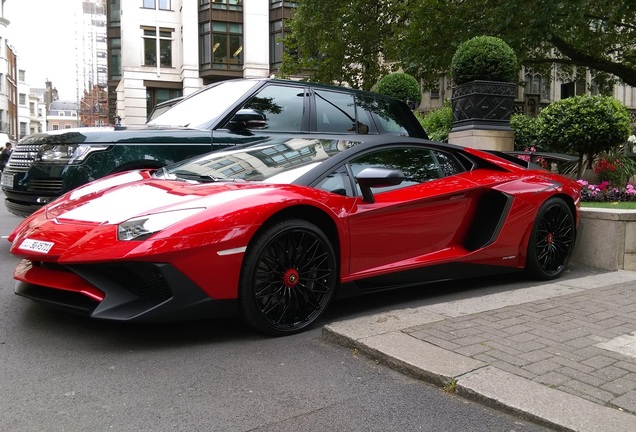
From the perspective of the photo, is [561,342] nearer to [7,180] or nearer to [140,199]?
[140,199]

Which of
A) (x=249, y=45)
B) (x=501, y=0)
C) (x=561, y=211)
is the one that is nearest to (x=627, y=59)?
(x=501, y=0)

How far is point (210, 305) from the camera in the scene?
126 inches

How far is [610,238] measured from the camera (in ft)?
18.3

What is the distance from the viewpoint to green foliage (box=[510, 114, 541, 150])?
350 inches

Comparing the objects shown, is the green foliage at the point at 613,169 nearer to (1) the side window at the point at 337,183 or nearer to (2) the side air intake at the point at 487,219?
(2) the side air intake at the point at 487,219

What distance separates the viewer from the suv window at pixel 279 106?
19.4 feet

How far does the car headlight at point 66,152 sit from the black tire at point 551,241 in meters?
3.88

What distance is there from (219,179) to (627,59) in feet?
64.1

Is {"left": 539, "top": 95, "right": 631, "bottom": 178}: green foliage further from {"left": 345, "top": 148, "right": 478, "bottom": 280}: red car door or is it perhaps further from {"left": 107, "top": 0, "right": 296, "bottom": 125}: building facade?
{"left": 107, "top": 0, "right": 296, "bottom": 125}: building facade

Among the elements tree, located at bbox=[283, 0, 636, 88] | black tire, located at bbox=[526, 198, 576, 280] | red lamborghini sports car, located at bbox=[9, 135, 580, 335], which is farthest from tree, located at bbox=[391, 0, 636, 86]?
red lamborghini sports car, located at bbox=[9, 135, 580, 335]

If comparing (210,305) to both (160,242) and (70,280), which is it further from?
(70,280)

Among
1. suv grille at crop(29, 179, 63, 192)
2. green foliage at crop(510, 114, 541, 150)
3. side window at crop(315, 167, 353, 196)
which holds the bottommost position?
suv grille at crop(29, 179, 63, 192)

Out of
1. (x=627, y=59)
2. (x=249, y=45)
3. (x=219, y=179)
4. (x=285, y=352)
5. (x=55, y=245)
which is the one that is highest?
(x=249, y=45)

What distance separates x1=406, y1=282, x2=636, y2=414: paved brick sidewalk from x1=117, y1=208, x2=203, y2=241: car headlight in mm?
1511
